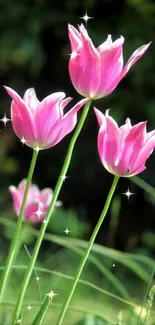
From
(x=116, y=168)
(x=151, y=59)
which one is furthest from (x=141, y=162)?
(x=151, y=59)

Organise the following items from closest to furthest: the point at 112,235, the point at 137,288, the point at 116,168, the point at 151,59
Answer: the point at 116,168 → the point at 137,288 → the point at 151,59 → the point at 112,235

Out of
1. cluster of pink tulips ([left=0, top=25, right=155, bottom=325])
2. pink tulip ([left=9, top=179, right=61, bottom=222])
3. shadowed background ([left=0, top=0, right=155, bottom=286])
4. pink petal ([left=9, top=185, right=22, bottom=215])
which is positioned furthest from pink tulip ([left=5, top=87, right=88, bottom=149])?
shadowed background ([left=0, top=0, right=155, bottom=286])

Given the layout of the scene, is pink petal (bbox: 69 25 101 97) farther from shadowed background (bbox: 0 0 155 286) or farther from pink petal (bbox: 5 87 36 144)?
shadowed background (bbox: 0 0 155 286)

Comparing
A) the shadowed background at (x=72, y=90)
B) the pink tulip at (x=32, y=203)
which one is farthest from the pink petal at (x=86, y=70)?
the shadowed background at (x=72, y=90)

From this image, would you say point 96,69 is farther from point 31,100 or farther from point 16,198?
point 16,198

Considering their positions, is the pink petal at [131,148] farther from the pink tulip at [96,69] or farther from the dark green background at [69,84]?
the dark green background at [69,84]

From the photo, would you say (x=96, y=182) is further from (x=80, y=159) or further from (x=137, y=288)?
(x=137, y=288)

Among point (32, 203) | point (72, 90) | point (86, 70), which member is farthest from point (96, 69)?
point (72, 90)
